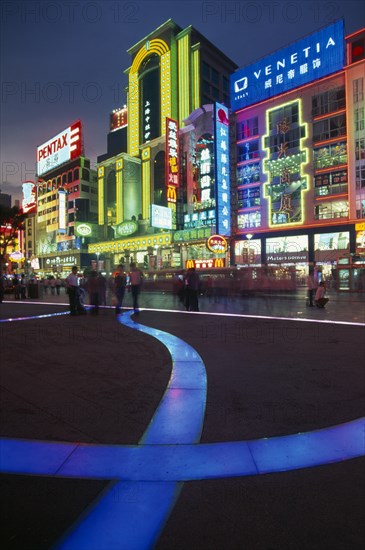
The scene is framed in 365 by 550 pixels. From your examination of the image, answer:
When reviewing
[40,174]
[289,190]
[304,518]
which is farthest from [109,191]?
[304,518]

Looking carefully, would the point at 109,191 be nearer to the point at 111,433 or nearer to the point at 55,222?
the point at 55,222

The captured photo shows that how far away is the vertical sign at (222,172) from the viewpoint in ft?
122

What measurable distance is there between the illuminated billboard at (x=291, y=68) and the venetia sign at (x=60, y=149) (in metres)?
38.7

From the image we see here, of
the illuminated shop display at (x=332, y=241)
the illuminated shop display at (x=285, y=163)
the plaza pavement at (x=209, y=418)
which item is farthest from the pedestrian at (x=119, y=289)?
the illuminated shop display at (x=285, y=163)

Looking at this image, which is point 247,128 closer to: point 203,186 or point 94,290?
point 203,186

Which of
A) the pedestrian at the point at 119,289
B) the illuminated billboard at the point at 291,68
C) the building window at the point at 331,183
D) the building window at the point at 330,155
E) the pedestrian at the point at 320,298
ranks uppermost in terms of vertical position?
the illuminated billboard at the point at 291,68

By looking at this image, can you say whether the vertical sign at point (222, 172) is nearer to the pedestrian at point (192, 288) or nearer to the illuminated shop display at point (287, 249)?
the illuminated shop display at point (287, 249)

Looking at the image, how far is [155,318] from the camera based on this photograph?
1122 centimetres

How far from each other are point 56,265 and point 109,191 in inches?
765

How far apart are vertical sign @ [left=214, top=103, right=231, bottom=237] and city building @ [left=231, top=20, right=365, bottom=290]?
321 cm

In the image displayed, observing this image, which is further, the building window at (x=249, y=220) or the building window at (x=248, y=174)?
the building window at (x=248, y=174)

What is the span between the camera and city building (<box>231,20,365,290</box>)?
109ft

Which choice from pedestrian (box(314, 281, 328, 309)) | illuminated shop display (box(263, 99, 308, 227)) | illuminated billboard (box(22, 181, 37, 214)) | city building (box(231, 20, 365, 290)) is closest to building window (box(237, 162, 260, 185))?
city building (box(231, 20, 365, 290))

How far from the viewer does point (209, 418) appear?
3.58 m
